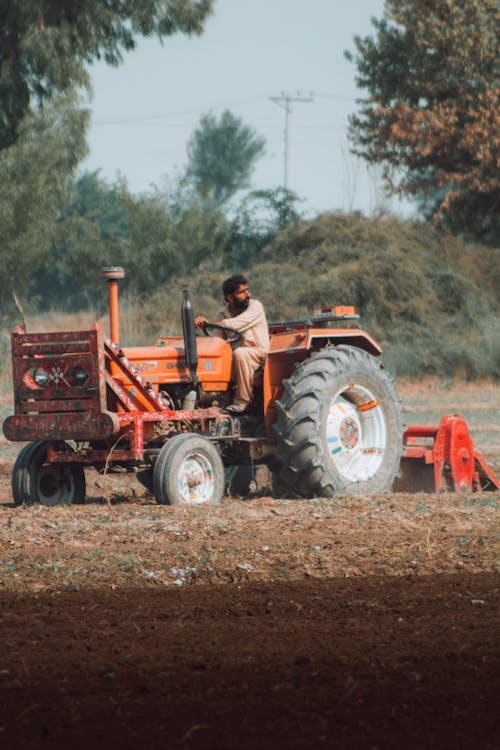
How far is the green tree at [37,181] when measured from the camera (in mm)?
34938

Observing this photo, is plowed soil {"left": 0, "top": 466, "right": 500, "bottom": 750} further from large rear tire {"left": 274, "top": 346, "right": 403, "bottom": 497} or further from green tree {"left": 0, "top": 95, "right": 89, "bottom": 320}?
green tree {"left": 0, "top": 95, "right": 89, "bottom": 320}

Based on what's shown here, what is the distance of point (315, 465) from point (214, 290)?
1996 centimetres

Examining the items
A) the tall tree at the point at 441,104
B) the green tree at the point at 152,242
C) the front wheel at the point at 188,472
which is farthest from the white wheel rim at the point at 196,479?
the green tree at the point at 152,242

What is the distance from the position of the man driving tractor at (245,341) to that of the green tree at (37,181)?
25.6 meters

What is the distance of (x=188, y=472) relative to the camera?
901 centimetres

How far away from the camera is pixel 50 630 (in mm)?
5316

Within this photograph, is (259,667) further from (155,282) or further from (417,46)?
(155,282)

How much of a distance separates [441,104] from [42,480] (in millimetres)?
17220

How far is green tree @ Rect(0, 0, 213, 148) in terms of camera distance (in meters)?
19.4

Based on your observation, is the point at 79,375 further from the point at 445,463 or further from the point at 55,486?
the point at 445,463

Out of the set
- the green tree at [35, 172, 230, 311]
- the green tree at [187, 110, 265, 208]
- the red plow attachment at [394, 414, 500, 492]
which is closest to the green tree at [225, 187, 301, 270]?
the green tree at [35, 172, 230, 311]

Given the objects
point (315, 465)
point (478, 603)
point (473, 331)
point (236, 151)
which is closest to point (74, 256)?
point (473, 331)

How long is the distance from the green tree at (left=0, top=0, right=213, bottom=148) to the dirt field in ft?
40.8

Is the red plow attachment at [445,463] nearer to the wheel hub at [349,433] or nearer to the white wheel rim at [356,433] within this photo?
the white wheel rim at [356,433]
